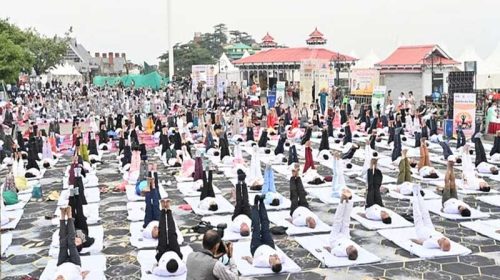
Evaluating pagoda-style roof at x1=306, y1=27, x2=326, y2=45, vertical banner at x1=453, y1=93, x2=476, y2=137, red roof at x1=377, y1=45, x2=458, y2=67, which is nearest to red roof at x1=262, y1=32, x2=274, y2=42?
pagoda-style roof at x1=306, y1=27, x2=326, y2=45

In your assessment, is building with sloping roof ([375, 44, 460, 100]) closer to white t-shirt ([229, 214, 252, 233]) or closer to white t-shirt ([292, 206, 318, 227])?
white t-shirt ([292, 206, 318, 227])

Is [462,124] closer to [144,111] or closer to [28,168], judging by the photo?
[28,168]

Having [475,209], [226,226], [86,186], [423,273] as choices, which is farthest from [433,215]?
[86,186]

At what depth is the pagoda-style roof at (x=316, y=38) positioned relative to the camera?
135 ft

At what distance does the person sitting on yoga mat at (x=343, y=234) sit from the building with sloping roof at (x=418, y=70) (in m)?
21.2

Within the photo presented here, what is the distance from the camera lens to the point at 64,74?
52594mm

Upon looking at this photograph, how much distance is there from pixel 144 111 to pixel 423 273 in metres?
25.0

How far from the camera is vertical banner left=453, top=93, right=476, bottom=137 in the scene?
2000 cm

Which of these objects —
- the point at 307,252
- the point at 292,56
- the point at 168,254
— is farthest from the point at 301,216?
the point at 292,56

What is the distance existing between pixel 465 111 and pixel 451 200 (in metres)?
10.0

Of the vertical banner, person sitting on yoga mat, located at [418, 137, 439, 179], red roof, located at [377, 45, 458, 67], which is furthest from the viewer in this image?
red roof, located at [377, 45, 458, 67]

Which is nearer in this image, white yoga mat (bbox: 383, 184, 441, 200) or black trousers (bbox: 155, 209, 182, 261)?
black trousers (bbox: 155, 209, 182, 261)

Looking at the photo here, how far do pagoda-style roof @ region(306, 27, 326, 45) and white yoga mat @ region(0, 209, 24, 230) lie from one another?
31.6 m

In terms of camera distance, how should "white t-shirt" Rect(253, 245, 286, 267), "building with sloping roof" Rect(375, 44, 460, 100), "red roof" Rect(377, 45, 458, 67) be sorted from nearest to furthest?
"white t-shirt" Rect(253, 245, 286, 267)
"building with sloping roof" Rect(375, 44, 460, 100)
"red roof" Rect(377, 45, 458, 67)
